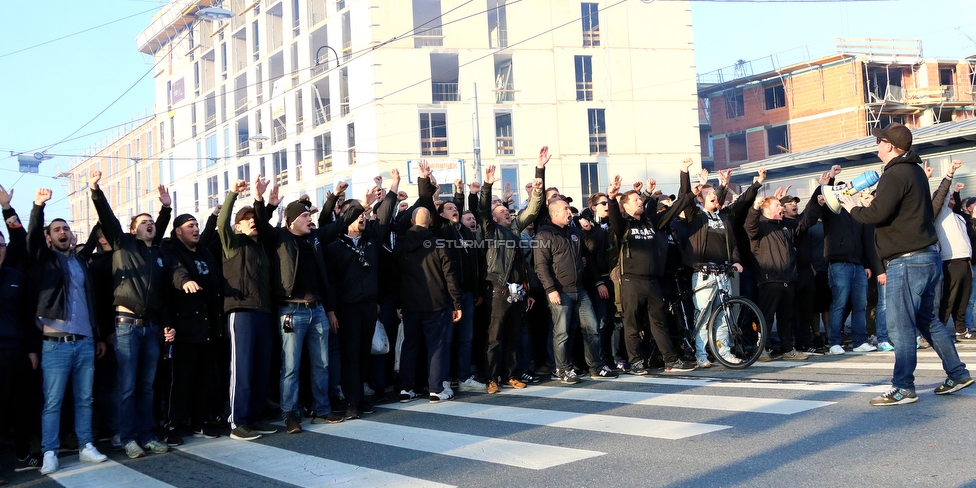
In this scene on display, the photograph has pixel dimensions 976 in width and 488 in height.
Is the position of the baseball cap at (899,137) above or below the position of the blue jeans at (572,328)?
above

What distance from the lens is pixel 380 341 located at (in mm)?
9859

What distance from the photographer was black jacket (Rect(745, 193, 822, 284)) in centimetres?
1150

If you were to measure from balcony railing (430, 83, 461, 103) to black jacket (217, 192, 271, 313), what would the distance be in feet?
130

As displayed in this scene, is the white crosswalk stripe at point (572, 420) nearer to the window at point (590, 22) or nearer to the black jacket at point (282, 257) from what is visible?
the black jacket at point (282, 257)

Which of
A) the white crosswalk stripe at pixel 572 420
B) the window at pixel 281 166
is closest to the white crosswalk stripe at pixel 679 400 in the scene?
the white crosswalk stripe at pixel 572 420

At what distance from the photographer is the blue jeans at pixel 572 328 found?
10.5 meters

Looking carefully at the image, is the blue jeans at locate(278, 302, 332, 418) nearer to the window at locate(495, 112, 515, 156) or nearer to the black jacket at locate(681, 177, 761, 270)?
the black jacket at locate(681, 177, 761, 270)

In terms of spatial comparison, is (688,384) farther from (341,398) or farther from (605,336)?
(341,398)

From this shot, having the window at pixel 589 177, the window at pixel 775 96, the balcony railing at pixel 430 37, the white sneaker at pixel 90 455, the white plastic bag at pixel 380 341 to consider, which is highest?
the balcony railing at pixel 430 37

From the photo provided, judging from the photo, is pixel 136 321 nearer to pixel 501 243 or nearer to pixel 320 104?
pixel 501 243

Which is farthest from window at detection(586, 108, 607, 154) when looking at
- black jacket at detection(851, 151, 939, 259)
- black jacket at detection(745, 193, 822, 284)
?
black jacket at detection(851, 151, 939, 259)

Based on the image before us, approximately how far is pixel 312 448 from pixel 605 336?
16.4ft

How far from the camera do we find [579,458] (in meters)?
6.12

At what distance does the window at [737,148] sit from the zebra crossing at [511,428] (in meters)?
55.9
